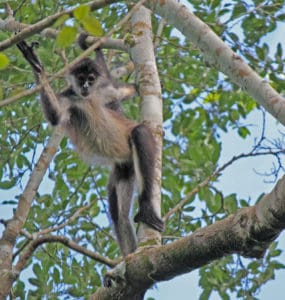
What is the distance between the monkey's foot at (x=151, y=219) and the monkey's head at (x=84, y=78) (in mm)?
1797

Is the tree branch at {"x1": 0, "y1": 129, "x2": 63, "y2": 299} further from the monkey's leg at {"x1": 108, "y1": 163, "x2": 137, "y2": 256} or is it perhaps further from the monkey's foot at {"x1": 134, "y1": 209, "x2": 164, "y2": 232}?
the monkey's foot at {"x1": 134, "y1": 209, "x2": 164, "y2": 232}

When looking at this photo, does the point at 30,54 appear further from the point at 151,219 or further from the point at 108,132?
the point at 108,132

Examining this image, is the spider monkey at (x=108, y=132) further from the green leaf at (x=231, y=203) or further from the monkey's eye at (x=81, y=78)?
the green leaf at (x=231, y=203)

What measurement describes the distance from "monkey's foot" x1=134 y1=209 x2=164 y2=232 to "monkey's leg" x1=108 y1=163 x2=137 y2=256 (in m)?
0.87

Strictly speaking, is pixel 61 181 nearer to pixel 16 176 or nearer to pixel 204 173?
pixel 16 176

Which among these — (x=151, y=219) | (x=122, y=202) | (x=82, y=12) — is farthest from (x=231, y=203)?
(x=82, y=12)

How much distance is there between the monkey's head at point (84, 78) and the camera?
6.32 m

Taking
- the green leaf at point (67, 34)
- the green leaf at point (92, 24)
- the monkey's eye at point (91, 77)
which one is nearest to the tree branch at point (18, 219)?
the monkey's eye at point (91, 77)

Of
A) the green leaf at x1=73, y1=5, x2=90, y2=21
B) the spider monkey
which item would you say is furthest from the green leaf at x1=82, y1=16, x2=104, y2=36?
the spider monkey

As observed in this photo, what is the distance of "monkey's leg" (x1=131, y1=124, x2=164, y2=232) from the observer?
4.78 m

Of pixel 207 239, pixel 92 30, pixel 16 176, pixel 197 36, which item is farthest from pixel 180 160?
pixel 92 30

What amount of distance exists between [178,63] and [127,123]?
2.45m

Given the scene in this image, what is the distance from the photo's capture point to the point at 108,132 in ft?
20.4

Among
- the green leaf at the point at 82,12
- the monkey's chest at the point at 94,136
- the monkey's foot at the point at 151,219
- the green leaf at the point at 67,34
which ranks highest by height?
the monkey's chest at the point at 94,136
